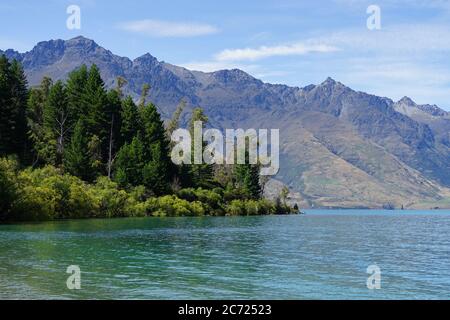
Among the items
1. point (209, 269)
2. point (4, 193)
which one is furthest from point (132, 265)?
point (4, 193)

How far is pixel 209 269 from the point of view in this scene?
126 ft

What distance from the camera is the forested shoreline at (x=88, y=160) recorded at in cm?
9700

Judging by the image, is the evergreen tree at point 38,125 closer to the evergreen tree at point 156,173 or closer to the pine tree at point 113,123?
the pine tree at point 113,123

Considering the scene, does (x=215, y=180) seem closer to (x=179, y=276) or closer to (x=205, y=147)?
(x=205, y=147)

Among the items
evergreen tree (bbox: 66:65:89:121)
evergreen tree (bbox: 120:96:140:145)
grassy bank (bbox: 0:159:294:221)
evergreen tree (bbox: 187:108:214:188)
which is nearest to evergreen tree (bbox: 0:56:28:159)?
grassy bank (bbox: 0:159:294:221)

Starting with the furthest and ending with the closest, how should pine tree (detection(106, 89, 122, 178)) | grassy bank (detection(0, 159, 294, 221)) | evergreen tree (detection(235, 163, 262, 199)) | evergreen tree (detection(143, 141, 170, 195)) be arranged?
evergreen tree (detection(235, 163, 262, 199)), pine tree (detection(106, 89, 122, 178)), evergreen tree (detection(143, 141, 170, 195)), grassy bank (detection(0, 159, 294, 221))

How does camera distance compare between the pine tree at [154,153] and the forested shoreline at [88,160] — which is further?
the pine tree at [154,153]

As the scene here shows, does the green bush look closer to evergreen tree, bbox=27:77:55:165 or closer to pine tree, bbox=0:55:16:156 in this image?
pine tree, bbox=0:55:16:156

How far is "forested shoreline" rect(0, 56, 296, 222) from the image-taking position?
97.0 m

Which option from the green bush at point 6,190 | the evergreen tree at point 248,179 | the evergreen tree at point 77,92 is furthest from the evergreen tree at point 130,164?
the evergreen tree at point 248,179

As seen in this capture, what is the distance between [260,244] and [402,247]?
48.8 feet
